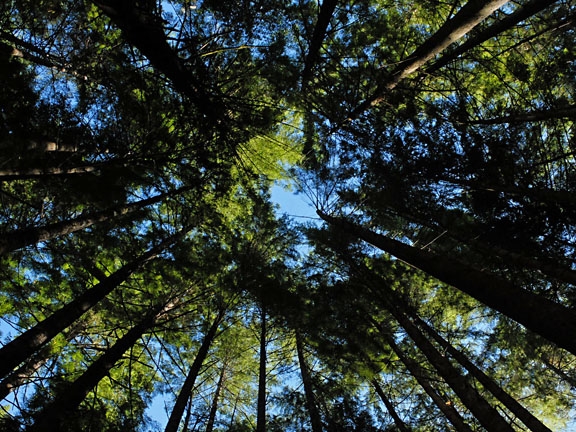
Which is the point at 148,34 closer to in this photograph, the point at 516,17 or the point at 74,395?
the point at 74,395

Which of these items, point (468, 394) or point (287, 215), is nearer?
point (468, 394)

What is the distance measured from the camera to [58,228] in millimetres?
5727

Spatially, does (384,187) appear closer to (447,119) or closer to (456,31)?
(447,119)

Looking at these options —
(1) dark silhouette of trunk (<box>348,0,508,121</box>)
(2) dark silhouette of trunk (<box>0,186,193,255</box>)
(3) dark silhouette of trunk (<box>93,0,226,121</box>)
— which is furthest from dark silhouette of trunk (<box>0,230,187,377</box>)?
(1) dark silhouette of trunk (<box>348,0,508,121</box>)

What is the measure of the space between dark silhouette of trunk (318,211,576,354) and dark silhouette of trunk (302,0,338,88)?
4.85m

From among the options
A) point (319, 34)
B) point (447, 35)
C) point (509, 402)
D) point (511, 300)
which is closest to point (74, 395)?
point (511, 300)

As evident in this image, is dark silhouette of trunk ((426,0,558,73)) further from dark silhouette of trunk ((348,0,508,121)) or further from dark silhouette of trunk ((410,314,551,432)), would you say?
dark silhouette of trunk ((410,314,551,432))

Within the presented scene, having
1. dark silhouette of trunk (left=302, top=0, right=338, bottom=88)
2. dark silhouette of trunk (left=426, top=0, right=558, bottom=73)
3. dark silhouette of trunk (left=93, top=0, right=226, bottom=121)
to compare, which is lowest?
dark silhouette of trunk (left=93, top=0, right=226, bottom=121)

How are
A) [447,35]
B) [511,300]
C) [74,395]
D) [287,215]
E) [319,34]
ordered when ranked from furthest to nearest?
[287,215] → [319,34] → [447,35] → [74,395] → [511,300]

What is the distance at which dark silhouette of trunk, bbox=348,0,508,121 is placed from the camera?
16.5 feet

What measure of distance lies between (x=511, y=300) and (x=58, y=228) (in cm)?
695

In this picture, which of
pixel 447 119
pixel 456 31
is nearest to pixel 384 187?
pixel 447 119

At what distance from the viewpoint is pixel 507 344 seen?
9406 mm

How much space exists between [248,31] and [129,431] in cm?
673
